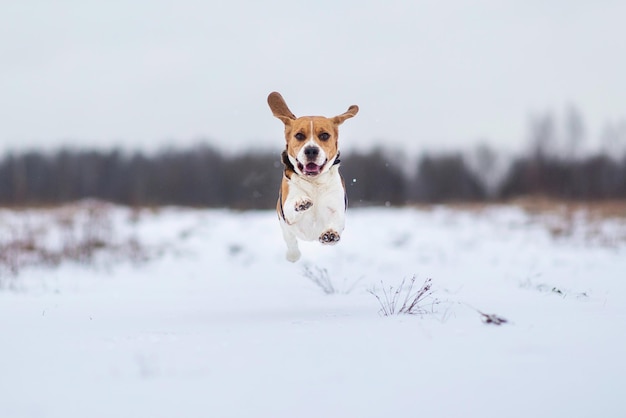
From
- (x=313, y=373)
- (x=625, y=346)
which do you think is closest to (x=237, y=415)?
(x=313, y=373)

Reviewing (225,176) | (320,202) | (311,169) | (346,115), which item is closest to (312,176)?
(311,169)

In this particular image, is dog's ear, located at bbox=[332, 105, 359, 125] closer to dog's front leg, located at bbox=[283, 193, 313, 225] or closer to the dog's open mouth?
the dog's open mouth

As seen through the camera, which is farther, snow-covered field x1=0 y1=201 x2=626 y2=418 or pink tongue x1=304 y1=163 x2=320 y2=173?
pink tongue x1=304 y1=163 x2=320 y2=173

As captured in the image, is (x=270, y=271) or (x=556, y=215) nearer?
(x=270, y=271)

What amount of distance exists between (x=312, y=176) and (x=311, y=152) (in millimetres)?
251

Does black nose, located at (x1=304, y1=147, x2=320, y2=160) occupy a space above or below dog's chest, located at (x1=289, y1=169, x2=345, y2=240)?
above

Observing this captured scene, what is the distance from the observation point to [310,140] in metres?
4.73

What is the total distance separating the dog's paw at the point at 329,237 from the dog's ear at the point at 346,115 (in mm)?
838

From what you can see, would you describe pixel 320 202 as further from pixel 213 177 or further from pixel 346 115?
pixel 213 177

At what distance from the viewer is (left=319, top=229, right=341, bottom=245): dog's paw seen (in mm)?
4754

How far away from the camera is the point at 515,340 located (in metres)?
4.44

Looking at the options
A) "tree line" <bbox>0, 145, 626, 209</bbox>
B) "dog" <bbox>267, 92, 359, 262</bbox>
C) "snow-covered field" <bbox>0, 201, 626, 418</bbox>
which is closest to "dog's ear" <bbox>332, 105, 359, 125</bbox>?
"dog" <bbox>267, 92, 359, 262</bbox>

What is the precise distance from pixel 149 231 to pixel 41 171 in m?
26.8

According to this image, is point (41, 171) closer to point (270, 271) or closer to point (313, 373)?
point (270, 271)
